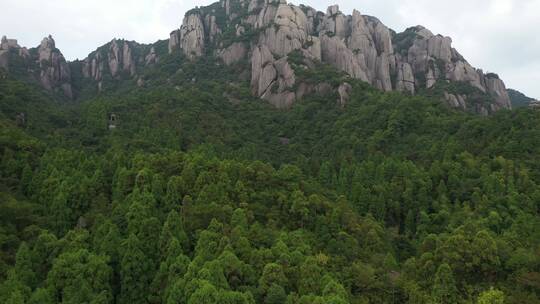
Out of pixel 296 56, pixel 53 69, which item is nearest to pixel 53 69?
pixel 53 69

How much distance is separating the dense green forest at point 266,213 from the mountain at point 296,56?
25437 millimetres

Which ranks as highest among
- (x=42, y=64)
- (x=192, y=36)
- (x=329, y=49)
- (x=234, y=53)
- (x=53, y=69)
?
(x=192, y=36)

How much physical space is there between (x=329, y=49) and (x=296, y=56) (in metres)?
12.2

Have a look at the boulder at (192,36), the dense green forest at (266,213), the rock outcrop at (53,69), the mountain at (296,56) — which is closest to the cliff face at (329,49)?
the boulder at (192,36)

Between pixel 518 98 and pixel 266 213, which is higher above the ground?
pixel 518 98

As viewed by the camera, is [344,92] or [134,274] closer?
[134,274]

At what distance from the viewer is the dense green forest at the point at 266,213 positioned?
3161cm

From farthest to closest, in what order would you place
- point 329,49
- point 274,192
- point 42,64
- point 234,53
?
point 42,64 → point 234,53 → point 329,49 → point 274,192

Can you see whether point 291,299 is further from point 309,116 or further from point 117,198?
point 309,116

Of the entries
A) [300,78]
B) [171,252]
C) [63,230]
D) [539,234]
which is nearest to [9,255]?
[63,230]

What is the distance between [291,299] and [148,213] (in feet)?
45.1

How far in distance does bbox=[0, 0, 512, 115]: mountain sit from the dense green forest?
25.4 metres

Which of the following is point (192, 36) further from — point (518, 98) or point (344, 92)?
point (518, 98)

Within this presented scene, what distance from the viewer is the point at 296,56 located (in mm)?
97500
